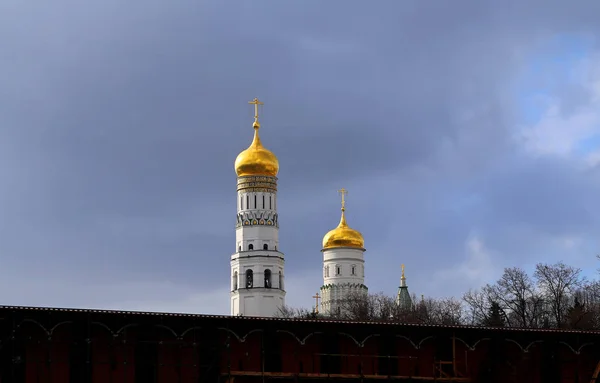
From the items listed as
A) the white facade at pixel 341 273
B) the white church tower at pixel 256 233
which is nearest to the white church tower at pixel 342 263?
the white facade at pixel 341 273

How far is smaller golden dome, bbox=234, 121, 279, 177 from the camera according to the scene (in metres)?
124

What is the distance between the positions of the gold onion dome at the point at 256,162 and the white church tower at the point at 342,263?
513 inches

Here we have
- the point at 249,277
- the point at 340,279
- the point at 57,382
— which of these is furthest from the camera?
the point at 340,279

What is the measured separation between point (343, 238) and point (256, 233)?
13024mm

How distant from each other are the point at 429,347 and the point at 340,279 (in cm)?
6997

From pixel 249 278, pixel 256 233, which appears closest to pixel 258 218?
pixel 256 233

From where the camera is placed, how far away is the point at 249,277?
124 m

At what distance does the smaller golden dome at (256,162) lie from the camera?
4872 inches

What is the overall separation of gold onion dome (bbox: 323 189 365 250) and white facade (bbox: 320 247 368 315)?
0.38m

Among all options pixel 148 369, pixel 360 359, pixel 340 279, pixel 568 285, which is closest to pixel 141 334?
pixel 148 369

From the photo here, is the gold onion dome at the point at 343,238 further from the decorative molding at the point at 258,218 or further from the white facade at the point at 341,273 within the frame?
the decorative molding at the point at 258,218

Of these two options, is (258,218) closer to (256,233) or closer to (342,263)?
(256,233)

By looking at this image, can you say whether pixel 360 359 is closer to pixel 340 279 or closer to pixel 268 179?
pixel 268 179

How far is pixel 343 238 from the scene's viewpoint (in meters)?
135
